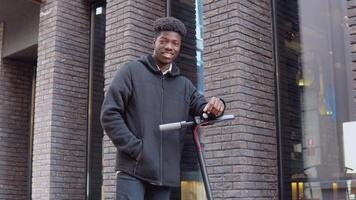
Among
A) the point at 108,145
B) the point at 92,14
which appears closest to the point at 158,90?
the point at 108,145

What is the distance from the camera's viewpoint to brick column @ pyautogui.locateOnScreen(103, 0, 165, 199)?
6102mm

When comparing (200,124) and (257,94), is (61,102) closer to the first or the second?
(257,94)

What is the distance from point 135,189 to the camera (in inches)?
110

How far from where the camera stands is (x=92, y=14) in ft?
25.1

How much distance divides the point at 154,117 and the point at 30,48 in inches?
237

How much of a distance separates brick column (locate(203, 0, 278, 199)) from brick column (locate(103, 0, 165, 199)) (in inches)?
44.3

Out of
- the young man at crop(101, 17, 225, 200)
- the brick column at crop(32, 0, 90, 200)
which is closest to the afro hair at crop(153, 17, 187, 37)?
the young man at crop(101, 17, 225, 200)

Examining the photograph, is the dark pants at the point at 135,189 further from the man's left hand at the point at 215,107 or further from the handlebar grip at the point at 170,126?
the man's left hand at the point at 215,107

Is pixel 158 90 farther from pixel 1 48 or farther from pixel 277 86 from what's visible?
pixel 1 48

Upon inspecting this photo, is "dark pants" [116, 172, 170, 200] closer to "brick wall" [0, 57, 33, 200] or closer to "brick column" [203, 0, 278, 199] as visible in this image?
"brick column" [203, 0, 278, 199]

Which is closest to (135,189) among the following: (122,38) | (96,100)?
(122,38)

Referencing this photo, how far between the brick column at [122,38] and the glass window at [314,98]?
1649 millimetres

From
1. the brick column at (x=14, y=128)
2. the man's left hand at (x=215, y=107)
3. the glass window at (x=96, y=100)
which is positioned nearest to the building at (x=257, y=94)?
the glass window at (x=96, y=100)

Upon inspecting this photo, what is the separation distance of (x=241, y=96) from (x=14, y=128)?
202 inches
